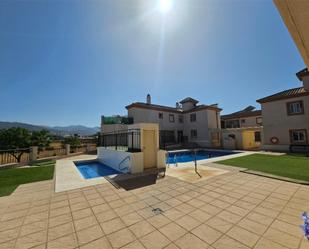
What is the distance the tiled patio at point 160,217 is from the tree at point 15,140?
10914 millimetres

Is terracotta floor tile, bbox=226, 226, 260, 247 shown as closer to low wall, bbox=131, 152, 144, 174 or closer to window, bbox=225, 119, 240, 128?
low wall, bbox=131, 152, 144, 174

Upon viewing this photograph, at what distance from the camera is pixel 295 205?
3850mm

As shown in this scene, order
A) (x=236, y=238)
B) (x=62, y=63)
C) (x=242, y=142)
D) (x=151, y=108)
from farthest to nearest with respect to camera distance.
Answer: (x=151, y=108), (x=242, y=142), (x=62, y=63), (x=236, y=238)

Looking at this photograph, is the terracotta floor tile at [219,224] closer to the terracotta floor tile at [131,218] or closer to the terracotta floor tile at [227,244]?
the terracotta floor tile at [227,244]

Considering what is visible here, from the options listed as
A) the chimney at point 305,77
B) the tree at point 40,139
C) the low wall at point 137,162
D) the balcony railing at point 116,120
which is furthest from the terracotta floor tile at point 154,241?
the chimney at point 305,77

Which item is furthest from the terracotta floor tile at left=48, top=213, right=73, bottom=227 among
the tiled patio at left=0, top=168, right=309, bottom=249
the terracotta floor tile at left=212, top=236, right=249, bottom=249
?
the terracotta floor tile at left=212, top=236, right=249, bottom=249

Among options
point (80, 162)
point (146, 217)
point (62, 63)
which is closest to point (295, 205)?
point (146, 217)

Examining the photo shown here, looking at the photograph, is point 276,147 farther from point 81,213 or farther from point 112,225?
point 81,213

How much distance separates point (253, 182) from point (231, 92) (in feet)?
55.6

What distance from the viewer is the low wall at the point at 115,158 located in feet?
26.6

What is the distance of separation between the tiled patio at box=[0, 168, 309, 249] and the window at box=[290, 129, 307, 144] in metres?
13.0

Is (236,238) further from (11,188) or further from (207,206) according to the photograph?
(11,188)

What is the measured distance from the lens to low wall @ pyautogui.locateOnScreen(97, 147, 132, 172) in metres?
8.09

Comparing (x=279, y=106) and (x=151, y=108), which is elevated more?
(x=151, y=108)
